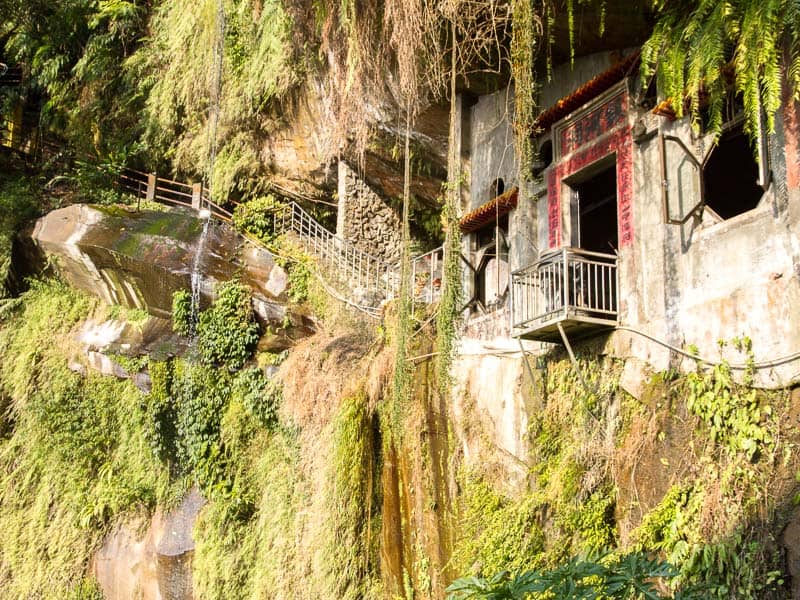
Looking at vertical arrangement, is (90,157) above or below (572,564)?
above

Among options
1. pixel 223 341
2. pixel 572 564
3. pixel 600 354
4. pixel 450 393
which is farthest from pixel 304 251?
pixel 572 564

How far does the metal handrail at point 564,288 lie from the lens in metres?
11.4

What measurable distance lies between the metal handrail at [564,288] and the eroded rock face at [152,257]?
5.55 metres

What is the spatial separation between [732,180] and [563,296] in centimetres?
506

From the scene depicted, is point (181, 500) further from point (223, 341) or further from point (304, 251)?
point (304, 251)

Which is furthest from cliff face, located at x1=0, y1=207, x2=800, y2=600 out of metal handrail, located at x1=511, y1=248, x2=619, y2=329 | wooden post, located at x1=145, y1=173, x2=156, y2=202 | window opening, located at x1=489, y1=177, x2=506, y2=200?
window opening, located at x1=489, y1=177, x2=506, y2=200

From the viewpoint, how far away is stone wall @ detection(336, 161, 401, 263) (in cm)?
1983

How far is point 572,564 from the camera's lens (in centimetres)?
612

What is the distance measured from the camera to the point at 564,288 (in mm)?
11273

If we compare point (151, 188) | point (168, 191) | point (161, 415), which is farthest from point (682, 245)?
point (151, 188)

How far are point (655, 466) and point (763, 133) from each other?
11.4ft

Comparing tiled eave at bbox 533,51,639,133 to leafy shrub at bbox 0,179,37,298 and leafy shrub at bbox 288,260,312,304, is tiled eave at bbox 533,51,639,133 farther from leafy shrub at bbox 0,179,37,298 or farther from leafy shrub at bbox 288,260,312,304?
leafy shrub at bbox 0,179,37,298

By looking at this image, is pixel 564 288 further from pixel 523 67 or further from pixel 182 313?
pixel 182 313

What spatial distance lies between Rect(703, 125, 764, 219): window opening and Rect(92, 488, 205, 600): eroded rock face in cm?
926
